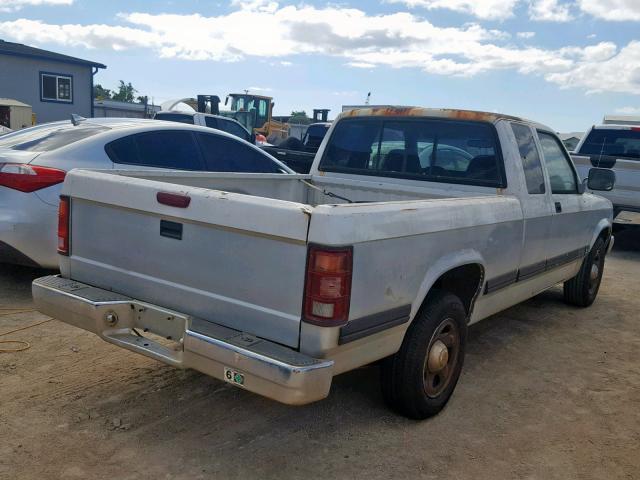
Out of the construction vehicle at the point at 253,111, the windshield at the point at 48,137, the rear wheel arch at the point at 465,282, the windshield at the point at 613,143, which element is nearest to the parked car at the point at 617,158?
the windshield at the point at 613,143

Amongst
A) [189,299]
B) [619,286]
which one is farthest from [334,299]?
[619,286]

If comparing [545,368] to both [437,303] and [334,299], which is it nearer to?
[437,303]

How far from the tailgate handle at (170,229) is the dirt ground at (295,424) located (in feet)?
3.50

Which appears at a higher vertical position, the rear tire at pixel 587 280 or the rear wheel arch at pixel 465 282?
the rear wheel arch at pixel 465 282

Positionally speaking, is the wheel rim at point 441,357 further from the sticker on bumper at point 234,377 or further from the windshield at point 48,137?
the windshield at point 48,137

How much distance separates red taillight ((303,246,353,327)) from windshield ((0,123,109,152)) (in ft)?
11.9

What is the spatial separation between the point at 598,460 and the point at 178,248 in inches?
99.6

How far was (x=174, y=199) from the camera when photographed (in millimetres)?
3109

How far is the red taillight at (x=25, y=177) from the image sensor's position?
16.6 feet

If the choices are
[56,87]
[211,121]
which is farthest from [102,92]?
[211,121]

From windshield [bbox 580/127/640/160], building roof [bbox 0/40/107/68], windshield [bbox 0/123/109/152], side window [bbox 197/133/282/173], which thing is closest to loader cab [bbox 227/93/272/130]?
building roof [bbox 0/40/107/68]

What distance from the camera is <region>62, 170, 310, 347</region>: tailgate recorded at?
110 inches

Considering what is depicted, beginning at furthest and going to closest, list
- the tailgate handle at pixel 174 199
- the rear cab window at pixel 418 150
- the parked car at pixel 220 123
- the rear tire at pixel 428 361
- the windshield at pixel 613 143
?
the parked car at pixel 220 123 → the windshield at pixel 613 143 → the rear cab window at pixel 418 150 → the rear tire at pixel 428 361 → the tailgate handle at pixel 174 199

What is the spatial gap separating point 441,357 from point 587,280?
3348 mm
